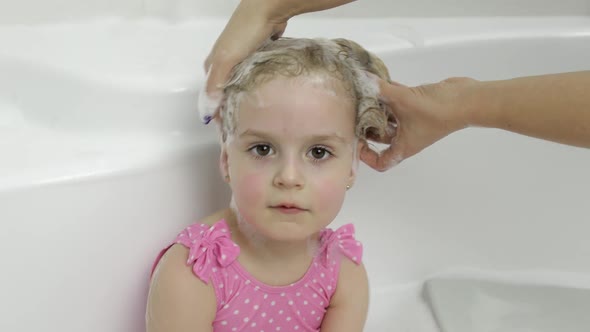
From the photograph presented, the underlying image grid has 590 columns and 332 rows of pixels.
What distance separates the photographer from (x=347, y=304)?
1.04 metres

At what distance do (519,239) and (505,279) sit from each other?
84mm

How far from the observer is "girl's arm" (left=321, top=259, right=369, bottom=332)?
104cm

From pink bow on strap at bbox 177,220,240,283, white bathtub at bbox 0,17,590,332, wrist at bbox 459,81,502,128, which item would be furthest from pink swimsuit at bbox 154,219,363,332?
wrist at bbox 459,81,502,128

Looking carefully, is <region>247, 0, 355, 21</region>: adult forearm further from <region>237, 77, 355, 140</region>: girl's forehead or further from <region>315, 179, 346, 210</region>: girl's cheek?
<region>315, 179, 346, 210</region>: girl's cheek

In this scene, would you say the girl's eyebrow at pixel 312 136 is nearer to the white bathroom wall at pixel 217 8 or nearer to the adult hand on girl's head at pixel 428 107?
the adult hand on girl's head at pixel 428 107

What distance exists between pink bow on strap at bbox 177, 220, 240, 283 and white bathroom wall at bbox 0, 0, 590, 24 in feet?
1.57

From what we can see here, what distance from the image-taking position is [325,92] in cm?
89

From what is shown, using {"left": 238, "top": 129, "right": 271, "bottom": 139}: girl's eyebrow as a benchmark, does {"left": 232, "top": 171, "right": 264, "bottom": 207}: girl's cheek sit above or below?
below

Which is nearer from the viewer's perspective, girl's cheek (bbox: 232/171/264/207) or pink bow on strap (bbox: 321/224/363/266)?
girl's cheek (bbox: 232/171/264/207)

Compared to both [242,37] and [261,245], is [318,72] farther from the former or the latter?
[261,245]

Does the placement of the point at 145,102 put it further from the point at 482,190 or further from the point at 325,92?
the point at 482,190

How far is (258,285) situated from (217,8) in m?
0.56

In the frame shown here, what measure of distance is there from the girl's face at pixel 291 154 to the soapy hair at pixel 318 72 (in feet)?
0.04

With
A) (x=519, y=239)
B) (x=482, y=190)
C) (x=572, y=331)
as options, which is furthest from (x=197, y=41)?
(x=572, y=331)
